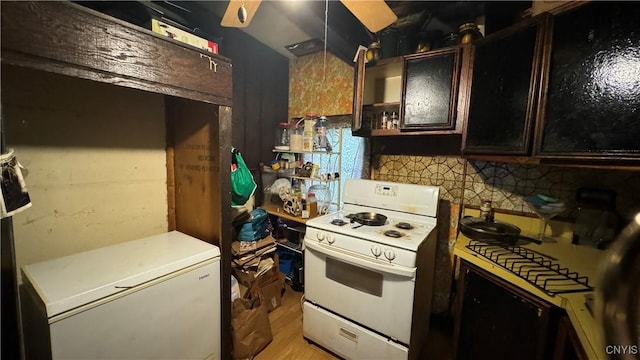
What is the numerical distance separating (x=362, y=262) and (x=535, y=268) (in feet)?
2.59

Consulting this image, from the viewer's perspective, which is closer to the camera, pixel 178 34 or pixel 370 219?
pixel 178 34

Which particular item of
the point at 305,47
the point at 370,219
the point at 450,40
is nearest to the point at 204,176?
the point at 370,219

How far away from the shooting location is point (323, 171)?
2529 millimetres

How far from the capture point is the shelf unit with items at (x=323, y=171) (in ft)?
7.62

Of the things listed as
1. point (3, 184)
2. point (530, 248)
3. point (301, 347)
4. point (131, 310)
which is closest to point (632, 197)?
point (530, 248)

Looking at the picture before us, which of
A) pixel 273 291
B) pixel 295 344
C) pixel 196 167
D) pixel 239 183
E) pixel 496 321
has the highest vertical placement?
pixel 196 167

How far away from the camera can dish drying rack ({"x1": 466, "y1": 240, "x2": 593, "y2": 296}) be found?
1.00 meters

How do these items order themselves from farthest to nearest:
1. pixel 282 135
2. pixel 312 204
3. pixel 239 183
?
pixel 282 135 → pixel 312 204 → pixel 239 183

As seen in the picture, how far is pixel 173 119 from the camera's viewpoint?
5.07ft

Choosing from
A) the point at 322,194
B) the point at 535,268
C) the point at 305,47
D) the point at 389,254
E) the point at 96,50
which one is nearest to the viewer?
the point at 96,50

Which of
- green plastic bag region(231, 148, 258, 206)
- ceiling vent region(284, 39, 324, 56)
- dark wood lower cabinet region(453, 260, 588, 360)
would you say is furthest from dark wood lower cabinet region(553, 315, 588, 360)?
ceiling vent region(284, 39, 324, 56)

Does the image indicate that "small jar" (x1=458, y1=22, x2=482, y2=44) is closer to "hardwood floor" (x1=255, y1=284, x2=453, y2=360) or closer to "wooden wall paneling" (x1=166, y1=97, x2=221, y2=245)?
"wooden wall paneling" (x1=166, y1=97, x2=221, y2=245)

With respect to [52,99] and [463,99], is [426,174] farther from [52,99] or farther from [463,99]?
[52,99]

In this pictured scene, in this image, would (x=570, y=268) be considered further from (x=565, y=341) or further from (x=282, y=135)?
(x=282, y=135)
